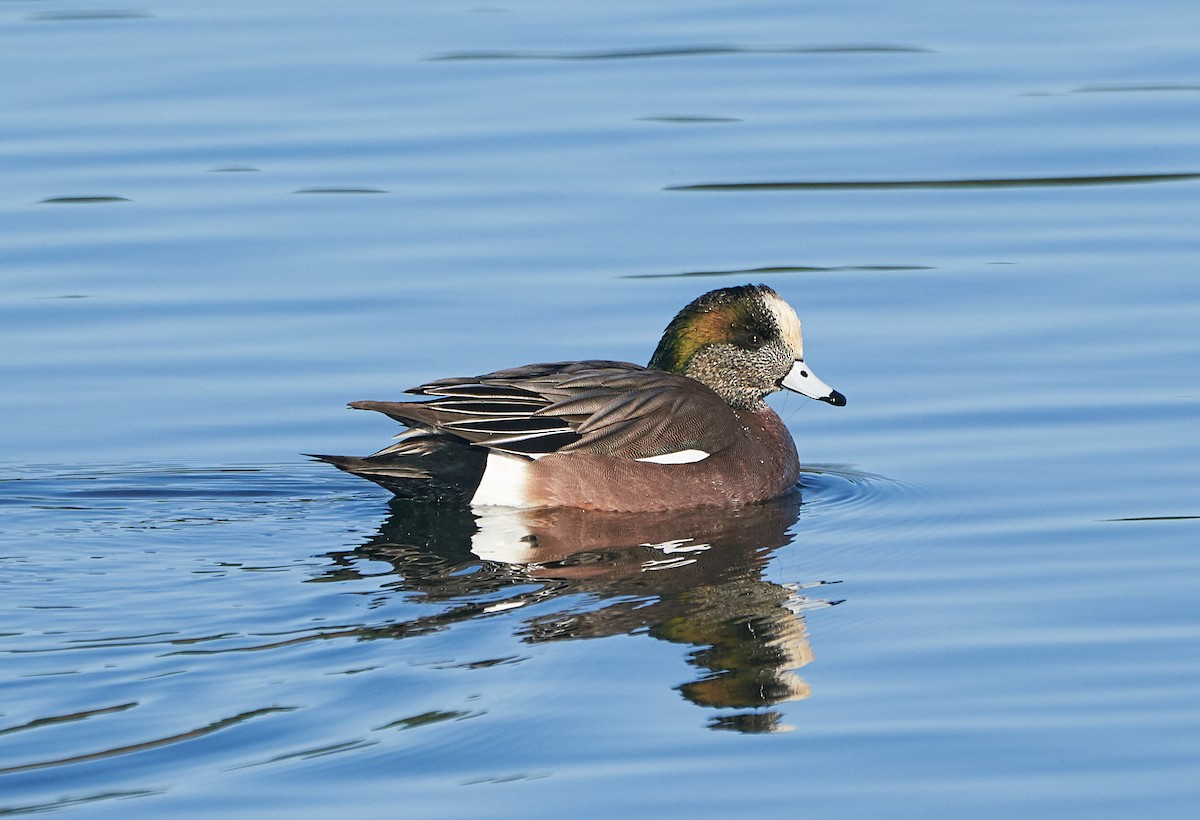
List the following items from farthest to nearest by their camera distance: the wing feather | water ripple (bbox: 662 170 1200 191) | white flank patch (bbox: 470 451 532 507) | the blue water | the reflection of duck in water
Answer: water ripple (bbox: 662 170 1200 191)
white flank patch (bbox: 470 451 532 507)
the wing feather
the reflection of duck in water
the blue water

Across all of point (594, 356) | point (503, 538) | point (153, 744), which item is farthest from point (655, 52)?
point (153, 744)

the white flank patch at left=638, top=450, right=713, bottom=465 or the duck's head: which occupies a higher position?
the duck's head

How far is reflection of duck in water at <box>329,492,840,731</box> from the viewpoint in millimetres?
6461

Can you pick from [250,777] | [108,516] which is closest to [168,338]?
[108,516]

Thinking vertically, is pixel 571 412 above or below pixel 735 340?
below

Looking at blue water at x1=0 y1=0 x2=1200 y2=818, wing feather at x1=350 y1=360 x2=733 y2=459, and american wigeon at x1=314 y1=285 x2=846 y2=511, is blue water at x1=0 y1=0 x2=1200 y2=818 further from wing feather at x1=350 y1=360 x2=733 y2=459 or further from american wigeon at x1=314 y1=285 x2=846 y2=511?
wing feather at x1=350 y1=360 x2=733 y2=459

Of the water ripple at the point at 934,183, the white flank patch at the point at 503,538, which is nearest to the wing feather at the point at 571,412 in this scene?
the white flank patch at the point at 503,538

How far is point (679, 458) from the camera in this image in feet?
28.2

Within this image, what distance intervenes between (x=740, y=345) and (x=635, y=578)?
2021mm

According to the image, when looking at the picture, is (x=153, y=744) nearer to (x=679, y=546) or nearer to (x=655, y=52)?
(x=679, y=546)

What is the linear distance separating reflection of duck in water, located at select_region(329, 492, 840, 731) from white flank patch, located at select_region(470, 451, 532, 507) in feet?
0.21

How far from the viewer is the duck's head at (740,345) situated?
9.14 metres

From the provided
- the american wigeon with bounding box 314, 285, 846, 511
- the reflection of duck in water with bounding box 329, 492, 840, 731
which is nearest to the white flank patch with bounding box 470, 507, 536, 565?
the reflection of duck in water with bounding box 329, 492, 840, 731

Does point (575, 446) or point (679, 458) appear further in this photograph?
point (679, 458)
